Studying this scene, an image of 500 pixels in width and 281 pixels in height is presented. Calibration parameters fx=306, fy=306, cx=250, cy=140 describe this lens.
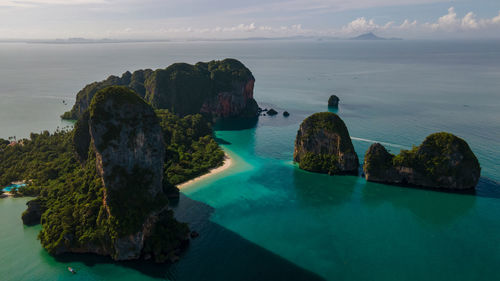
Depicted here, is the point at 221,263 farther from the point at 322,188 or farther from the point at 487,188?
the point at 487,188

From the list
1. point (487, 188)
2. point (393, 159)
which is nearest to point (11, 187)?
point (393, 159)

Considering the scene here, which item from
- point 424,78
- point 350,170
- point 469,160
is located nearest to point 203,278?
point 350,170

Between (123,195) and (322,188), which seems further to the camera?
(322,188)

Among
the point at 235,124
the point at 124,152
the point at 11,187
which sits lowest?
the point at 11,187

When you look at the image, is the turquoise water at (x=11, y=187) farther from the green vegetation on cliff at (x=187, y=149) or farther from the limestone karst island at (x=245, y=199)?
the green vegetation on cliff at (x=187, y=149)

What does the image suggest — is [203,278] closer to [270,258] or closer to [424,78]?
[270,258]

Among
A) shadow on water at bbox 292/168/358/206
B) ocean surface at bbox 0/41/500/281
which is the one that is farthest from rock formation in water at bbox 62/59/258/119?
shadow on water at bbox 292/168/358/206
